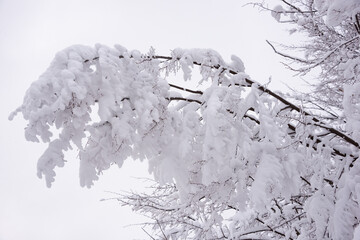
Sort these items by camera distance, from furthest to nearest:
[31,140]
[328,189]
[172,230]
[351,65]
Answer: [172,230] < [351,65] < [328,189] < [31,140]

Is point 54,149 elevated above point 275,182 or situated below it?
above

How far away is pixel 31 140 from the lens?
1.60 meters

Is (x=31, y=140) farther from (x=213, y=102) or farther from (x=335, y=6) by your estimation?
(x=335, y=6)

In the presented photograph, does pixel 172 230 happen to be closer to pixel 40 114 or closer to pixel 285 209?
pixel 285 209

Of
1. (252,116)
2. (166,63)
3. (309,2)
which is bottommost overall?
(252,116)

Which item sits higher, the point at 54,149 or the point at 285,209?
the point at 54,149

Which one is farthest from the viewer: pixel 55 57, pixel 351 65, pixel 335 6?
pixel 351 65

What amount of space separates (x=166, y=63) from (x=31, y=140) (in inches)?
36.8

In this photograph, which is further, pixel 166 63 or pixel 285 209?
pixel 285 209

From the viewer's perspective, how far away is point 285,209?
3.50 m

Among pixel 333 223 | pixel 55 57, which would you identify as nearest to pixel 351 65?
pixel 333 223

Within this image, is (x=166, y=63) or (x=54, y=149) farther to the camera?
(x=166, y=63)

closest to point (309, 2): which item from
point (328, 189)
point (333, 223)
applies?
point (328, 189)

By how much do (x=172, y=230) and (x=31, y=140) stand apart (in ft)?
11.4
